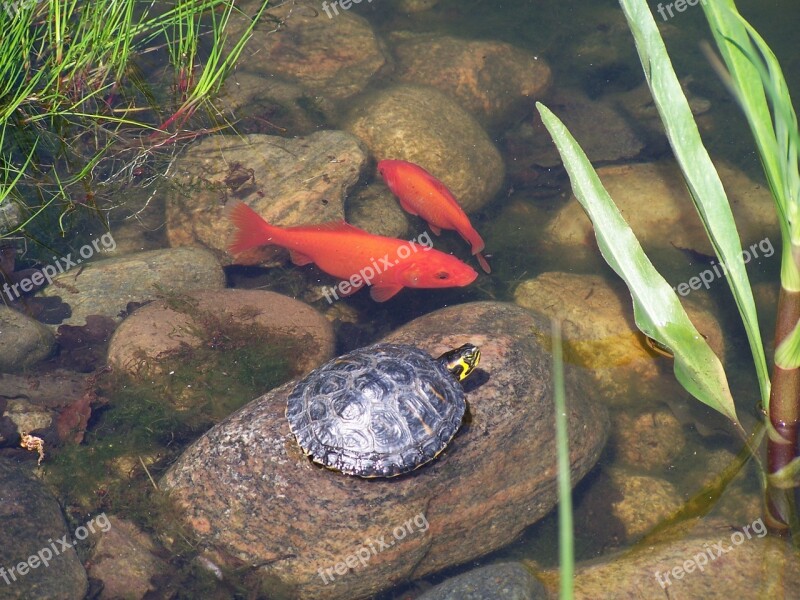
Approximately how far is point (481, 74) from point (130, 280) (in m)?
5.72

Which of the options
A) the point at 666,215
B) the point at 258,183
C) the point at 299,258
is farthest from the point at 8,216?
the point at 666,215

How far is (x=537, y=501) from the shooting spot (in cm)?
468

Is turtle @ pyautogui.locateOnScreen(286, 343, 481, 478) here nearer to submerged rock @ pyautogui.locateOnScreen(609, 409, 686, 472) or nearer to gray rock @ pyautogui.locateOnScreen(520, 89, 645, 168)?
submerged rock @ pyautogui.locateOnScreen(609, 409, 686, 472)

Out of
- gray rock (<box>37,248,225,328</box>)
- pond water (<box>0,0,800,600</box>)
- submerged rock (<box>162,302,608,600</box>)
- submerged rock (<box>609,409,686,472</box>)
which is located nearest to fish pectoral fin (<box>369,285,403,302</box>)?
pond water (<box>0,0,800,600</box>)

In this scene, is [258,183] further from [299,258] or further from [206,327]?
[206,327]

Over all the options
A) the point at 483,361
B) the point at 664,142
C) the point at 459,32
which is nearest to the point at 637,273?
the point at 483,361

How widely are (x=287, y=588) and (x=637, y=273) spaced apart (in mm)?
3277

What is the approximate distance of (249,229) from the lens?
20.3 feet

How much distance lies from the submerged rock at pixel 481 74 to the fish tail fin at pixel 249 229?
3699 millimetres

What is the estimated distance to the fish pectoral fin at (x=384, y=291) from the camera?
237 inches

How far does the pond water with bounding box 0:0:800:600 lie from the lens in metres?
4.20

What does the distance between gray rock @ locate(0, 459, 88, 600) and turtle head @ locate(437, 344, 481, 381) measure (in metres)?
3.07

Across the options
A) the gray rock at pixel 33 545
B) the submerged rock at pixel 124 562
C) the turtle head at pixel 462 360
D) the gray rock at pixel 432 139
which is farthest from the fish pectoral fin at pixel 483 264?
the gray rock at pixel 33 545

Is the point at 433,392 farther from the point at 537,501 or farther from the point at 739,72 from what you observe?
the point at 739,72
